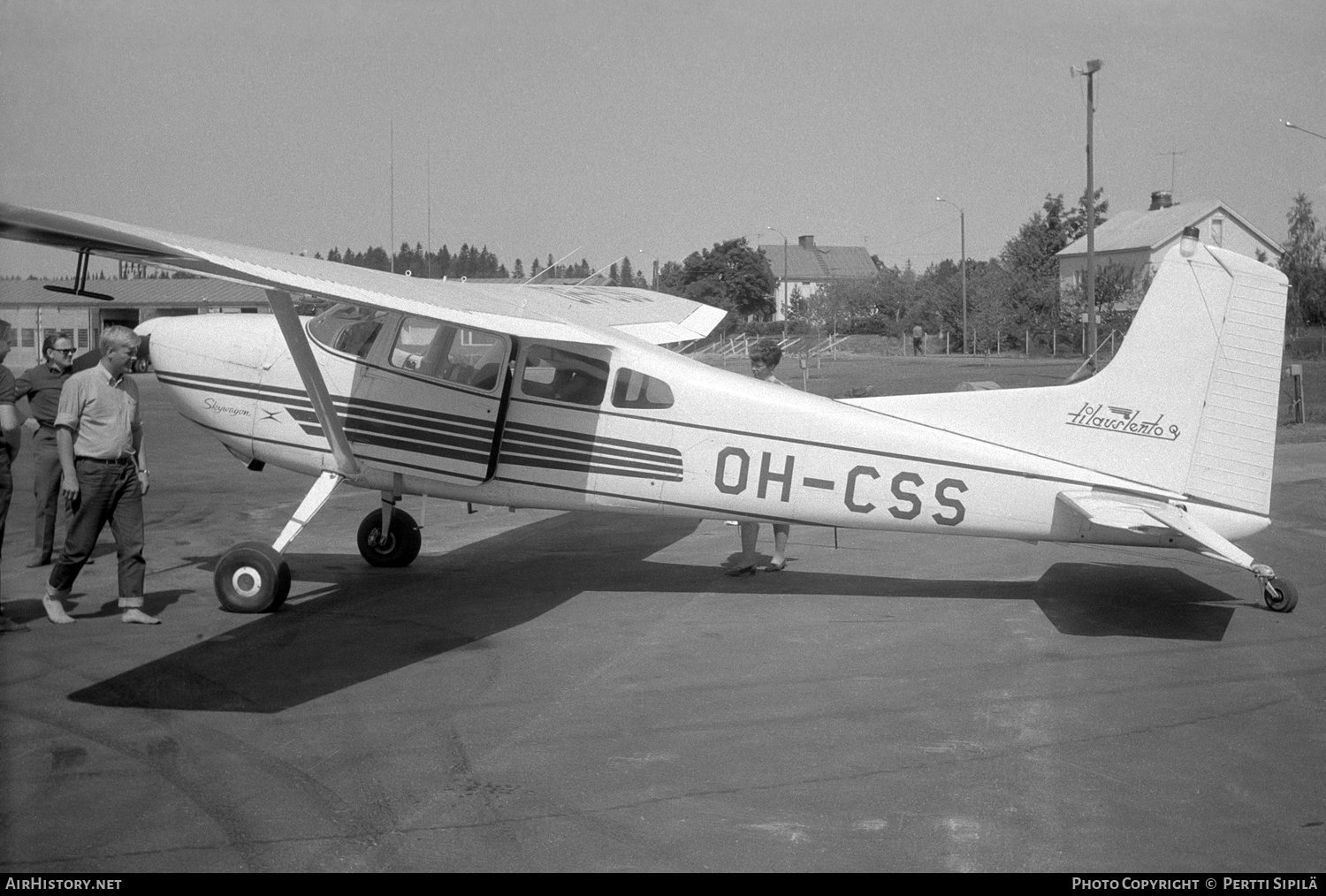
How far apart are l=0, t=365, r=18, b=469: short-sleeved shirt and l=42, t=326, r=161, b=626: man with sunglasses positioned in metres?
0.35

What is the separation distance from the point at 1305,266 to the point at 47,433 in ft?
235

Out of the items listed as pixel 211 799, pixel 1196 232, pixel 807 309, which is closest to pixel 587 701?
pixel 211 799

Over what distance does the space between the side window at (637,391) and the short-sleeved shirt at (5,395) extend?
164 inches

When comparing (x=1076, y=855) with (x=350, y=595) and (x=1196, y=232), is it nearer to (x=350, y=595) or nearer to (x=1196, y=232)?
(x=1196, y=232)

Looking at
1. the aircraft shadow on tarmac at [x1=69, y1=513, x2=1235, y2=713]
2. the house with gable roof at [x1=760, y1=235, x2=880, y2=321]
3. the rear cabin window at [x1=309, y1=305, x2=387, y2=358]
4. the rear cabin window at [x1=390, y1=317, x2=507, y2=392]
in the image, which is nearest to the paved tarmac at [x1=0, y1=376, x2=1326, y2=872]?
the aircraft shadow on tarmac at [x1=69, y1=513, x2=1235, y2=713]

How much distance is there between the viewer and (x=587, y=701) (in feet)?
21.2

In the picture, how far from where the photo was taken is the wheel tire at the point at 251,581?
27.3 ft

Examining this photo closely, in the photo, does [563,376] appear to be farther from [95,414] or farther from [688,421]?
[95,414]

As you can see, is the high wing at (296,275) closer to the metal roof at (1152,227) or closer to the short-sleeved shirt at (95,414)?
the short-sleeved shirt at (95,414)

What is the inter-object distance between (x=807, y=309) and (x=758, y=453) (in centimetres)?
8451

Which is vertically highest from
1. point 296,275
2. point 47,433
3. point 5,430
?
point 296,275

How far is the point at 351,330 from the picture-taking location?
A: 360 inches

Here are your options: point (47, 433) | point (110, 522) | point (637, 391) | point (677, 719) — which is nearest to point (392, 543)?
point (110, 522)

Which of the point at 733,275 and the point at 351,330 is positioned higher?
the point at 733,275
